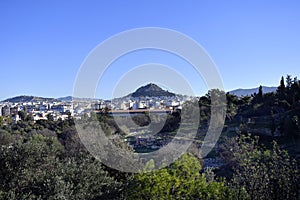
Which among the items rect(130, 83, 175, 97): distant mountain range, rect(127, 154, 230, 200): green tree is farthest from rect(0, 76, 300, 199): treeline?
rect(130, 83, 175, 97): distant mountain range

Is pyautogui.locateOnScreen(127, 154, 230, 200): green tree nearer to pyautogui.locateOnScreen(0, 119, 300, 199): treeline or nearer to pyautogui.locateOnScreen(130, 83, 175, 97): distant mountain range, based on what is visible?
pyautogui.locateOnScreen(0, 119, 300, 199): treeline

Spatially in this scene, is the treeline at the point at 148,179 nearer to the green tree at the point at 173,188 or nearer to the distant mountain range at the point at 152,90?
the green tree at the point at 173,188

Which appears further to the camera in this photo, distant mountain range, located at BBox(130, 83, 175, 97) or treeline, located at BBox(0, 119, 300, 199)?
distant mountain range, located at BBox(130, 83, 175, 97)

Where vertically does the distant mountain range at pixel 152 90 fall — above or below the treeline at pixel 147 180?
above

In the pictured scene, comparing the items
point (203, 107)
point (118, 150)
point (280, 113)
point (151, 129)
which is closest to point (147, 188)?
point (118, 150)

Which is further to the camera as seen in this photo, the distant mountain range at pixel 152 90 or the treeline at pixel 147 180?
the distant mountain range at pixel 152 90

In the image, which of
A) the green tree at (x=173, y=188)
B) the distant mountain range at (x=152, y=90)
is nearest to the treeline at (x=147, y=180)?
the green tree at (x=173, y=188)

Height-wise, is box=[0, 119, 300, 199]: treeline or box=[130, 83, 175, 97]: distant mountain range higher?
box=[130, 83, 175, 97]: distant mountain range

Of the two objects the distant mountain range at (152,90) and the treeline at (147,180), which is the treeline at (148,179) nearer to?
the treeline at (147,180)

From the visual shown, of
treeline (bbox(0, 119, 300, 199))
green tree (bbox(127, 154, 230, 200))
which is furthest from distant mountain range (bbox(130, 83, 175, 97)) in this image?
green tree (bbox(127, 154, 230, 200))

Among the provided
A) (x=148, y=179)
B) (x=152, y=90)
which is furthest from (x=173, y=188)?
(x=152, y=90)

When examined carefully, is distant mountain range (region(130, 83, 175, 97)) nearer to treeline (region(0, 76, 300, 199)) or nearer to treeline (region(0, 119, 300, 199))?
treeline (region(0, 76, 300, 199))

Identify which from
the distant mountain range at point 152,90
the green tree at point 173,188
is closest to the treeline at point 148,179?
the green tree at point 173,188
